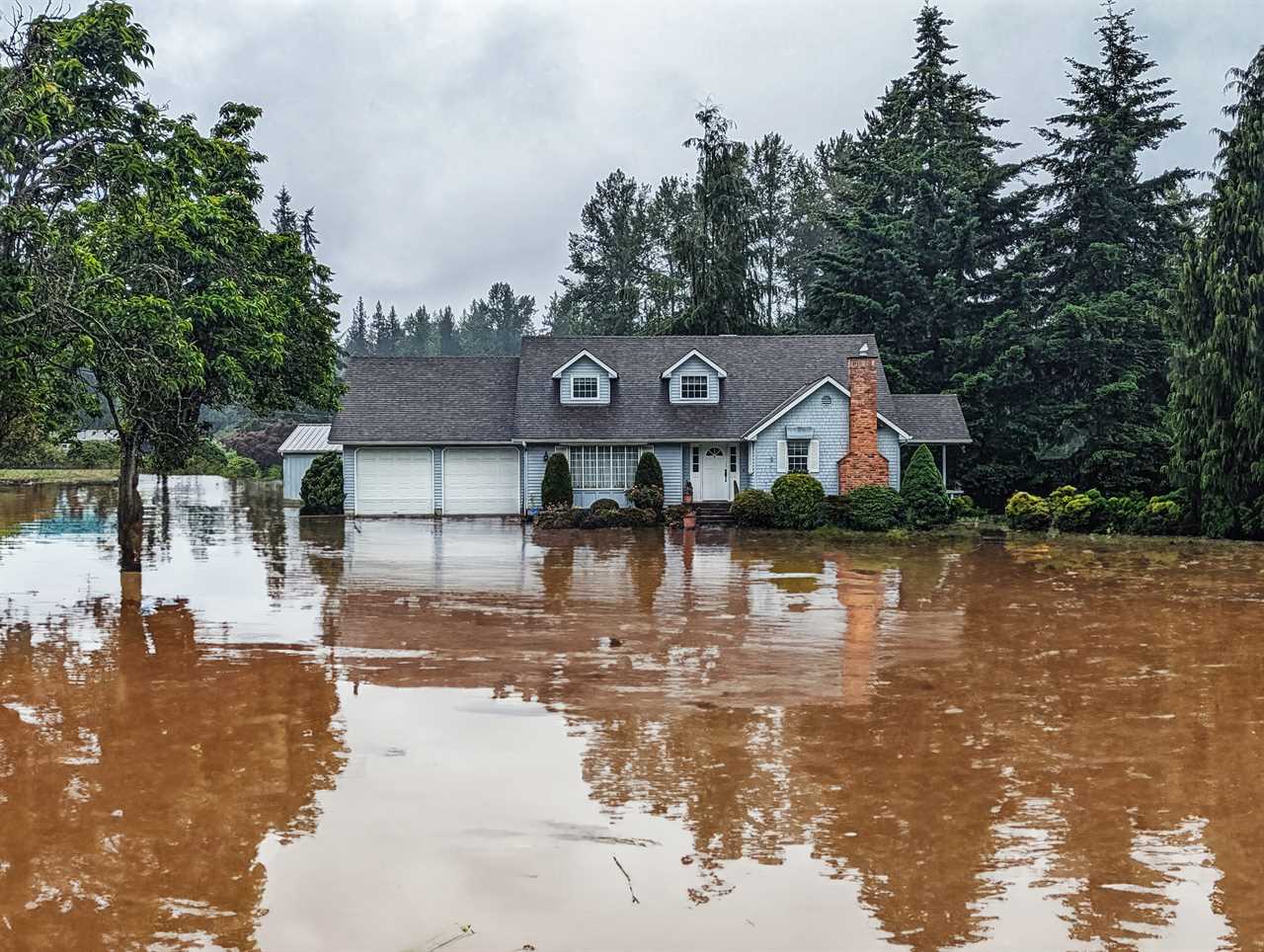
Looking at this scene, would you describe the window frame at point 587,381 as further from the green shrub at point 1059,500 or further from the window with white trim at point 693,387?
the green shrub at point 1059,500

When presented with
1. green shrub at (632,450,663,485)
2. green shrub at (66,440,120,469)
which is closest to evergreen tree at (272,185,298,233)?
green shrub at (66,440,120,469)

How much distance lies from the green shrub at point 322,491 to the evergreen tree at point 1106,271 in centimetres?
2513

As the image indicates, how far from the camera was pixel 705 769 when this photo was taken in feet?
30.5

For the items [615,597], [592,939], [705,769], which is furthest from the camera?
[615,597]

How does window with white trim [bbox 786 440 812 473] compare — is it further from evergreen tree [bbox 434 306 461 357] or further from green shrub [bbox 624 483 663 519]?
evergreen tree [bbox 434 306 461 357]

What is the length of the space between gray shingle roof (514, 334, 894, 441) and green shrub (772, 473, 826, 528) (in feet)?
12.7

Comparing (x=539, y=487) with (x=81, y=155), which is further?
(x=539, y=487)

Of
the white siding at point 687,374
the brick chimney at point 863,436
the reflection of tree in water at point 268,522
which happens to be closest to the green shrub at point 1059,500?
the brick chimney at point 863,436

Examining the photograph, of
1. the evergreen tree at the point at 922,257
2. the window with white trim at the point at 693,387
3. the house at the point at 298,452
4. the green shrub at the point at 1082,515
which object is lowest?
the green shrub at the point at 1082,515

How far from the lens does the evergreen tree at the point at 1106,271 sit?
3888 centimetres

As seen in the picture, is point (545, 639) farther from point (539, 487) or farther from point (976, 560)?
point (539, 487)

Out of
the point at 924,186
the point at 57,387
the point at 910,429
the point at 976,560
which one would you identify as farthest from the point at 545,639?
the point at 924,186

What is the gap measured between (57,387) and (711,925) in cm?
1613

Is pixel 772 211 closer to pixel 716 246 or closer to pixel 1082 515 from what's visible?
pixel 716 246
